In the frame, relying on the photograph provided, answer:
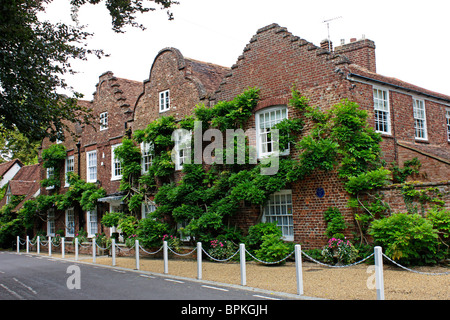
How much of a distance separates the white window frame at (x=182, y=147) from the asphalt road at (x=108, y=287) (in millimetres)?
6045

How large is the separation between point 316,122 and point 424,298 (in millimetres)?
7965

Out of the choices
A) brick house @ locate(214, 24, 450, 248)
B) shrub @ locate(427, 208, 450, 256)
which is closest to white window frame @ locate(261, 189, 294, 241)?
brick house @ locate(214, 24, 450, 248)

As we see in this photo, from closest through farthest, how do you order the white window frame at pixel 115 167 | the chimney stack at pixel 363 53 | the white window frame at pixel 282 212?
the white window frame at pixel 282 212 → the chimney stack at pixel 363 53 → the white window frame at pixel 115 167

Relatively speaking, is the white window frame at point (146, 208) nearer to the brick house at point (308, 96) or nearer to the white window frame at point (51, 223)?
the brick house at point (308, 96)

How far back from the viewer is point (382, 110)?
636 inches

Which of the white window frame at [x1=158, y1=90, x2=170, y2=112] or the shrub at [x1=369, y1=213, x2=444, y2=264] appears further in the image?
the white window frame at [x1=158, y1=90, x2=170, y2=112]

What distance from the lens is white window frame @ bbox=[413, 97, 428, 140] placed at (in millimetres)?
17859

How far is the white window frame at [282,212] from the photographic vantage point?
16359 mm

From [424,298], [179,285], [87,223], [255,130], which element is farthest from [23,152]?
[424,298]

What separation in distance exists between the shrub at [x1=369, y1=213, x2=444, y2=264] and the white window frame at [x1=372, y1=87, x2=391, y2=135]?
4754 millimetres

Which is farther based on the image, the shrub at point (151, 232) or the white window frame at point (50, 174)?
the white window frame at point (50, 174)

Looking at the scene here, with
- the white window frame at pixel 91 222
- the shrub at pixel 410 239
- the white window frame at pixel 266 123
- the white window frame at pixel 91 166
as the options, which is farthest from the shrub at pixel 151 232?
the shrub at pixel 410 239

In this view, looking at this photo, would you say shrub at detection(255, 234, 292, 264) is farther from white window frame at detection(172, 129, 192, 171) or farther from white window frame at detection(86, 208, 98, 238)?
white window frame at detection(86, 208, 98, 238)

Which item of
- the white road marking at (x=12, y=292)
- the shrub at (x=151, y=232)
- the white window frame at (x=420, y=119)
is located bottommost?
the white road marking at (x=12, y=292)
